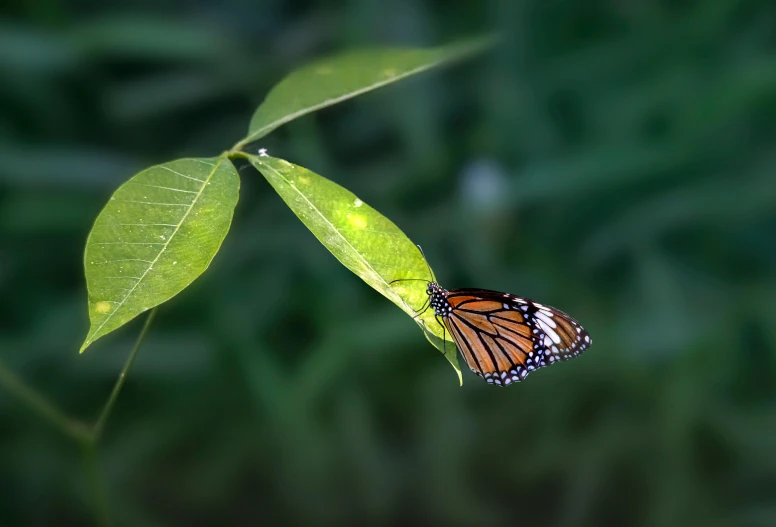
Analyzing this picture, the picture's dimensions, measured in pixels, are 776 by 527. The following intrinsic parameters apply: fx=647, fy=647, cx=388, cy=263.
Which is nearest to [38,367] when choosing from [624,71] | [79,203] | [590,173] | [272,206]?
[79,203]

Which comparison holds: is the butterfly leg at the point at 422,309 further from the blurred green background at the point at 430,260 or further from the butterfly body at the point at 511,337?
the blurred green background at the point at 430,260

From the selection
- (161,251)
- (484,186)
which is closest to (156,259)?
(161,251)

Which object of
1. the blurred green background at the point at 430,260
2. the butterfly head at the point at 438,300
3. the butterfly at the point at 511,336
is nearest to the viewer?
the butterfly head at the point at 438,300

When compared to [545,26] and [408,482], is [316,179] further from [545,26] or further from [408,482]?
[545,26]

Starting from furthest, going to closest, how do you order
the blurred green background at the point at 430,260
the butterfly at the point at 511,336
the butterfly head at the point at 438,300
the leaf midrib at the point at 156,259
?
the blurred green background at the point at 430,260 < the butterfly at the point at 511,336 < the butterfly head at the point at 438,300 < the leaf midrib at the point at 156,259

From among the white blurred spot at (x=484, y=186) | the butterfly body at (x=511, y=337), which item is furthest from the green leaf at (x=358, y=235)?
the white blurred spot at (x=484, y=186)

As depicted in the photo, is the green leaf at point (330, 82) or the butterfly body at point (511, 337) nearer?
the green leaf at point (330, 82)

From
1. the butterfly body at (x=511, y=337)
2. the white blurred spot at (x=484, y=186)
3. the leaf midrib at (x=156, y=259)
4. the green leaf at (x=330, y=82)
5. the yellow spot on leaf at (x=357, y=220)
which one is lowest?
the leaf midrib at (x=156, y=259)

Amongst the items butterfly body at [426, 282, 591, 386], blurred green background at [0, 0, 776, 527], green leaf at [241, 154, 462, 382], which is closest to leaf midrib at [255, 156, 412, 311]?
green leaf at [241, 154, 462, 382]
